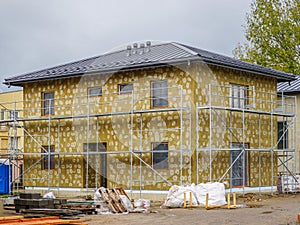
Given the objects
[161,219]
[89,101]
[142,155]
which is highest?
[89,101]

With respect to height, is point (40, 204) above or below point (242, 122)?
below

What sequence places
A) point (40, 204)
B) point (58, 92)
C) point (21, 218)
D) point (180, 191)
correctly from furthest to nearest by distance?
point (58, 92) → point (180, 191) → point (40, 204) → point (21, 218)

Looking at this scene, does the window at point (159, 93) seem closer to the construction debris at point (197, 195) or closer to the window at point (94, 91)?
the window at point (94, 91)

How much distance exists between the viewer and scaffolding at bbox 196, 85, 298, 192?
79.5ft

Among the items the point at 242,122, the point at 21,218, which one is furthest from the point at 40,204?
the point at 242,122

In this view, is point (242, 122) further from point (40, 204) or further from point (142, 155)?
point (40, 204)

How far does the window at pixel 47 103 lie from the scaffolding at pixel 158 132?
8 cm

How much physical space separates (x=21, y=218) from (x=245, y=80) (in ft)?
42.1

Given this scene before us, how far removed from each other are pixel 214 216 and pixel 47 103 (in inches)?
492

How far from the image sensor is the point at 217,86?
24.9 meters

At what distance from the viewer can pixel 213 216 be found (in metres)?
18.6

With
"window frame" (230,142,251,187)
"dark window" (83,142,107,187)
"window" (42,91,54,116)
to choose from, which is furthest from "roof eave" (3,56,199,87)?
"window frame" (230,142,251,187)

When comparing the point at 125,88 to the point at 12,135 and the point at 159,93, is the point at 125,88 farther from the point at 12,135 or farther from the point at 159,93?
the point at 12,135

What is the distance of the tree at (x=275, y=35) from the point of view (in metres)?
45.4
